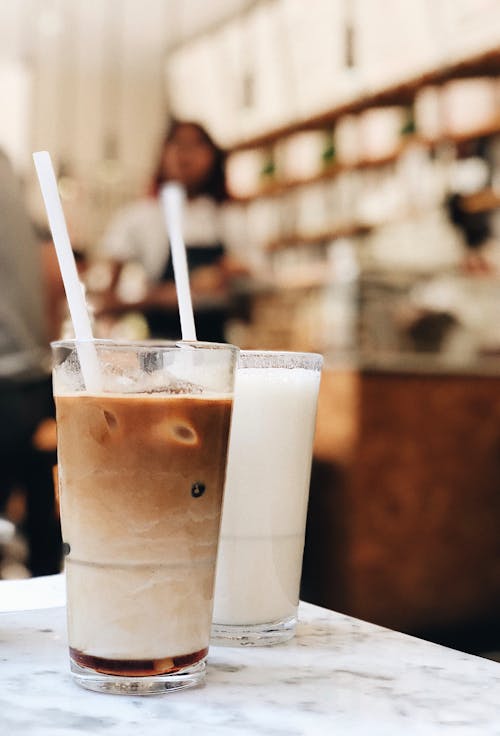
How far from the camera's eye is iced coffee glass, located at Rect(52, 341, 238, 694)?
0.57 metres

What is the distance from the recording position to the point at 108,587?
22.5 inches

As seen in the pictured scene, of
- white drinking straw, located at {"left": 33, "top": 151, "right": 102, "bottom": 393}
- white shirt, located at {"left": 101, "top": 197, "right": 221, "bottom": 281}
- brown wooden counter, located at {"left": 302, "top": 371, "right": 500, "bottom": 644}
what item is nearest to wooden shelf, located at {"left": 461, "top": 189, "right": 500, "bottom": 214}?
white shirt, located at {"left": 101, "top": 197, "right": 221, "bottom": 281}

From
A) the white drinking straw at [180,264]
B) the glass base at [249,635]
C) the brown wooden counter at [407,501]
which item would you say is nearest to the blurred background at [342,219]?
the brown wooden counter at [407,501]

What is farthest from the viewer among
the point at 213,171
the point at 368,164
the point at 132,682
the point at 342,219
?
the point at 342,219

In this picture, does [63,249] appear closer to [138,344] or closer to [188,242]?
[138,344]

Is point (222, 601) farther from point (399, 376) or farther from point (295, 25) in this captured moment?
point (295, 25)

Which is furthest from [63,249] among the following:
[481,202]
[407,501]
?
[481,202]

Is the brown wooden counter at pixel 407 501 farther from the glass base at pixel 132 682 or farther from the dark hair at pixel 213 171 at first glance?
the glass base at pixel 132 682

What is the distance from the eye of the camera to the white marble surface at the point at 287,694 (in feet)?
1.69

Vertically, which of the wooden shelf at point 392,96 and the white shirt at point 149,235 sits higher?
the wooden shelf at point 392,96

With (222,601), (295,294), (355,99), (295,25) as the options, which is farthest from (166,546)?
(295,25)

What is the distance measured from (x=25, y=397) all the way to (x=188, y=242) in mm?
3496

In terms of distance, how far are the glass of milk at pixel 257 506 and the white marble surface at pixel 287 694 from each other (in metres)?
0.03

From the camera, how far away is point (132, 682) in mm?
565
